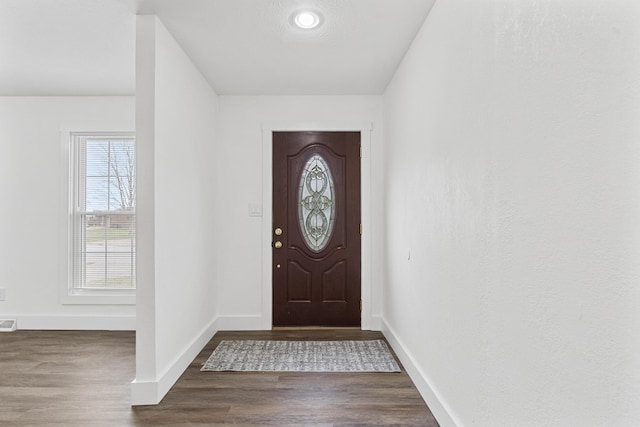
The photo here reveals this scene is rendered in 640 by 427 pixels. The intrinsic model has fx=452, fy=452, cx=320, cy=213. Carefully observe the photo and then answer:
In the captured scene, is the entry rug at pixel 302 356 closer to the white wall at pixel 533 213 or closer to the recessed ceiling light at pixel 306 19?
the white wall at pixel 533 213

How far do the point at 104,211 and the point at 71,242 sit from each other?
451 mm

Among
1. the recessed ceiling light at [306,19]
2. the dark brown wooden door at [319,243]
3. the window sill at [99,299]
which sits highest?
the recessed ceiling light at [306,19]

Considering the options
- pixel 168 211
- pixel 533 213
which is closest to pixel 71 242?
pixel 168 211

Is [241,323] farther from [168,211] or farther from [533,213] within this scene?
[533,213]

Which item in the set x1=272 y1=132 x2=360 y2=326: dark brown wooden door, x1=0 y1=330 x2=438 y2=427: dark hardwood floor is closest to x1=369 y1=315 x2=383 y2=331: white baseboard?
x1=272 y1=132 x2=360 y2=326: dark brown wooden door

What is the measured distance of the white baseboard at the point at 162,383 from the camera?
266cm

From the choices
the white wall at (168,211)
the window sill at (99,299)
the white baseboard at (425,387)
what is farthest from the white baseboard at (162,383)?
the white baseboard at (425,387)

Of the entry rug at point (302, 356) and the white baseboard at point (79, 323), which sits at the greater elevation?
the white baseboard at point (79, 323)

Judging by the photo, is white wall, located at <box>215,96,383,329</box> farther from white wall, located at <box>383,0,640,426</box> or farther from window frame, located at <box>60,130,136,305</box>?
white wall, located at <box>383,0,640,426</box>

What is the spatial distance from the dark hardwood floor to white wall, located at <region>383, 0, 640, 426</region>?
0.39 m

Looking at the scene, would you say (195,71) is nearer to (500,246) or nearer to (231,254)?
(231,254)

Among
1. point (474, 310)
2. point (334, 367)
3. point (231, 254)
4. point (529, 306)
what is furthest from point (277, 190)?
point (529, 306)

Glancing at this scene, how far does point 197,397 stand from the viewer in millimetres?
2785

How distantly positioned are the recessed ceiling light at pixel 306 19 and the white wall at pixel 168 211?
852 millimetres
